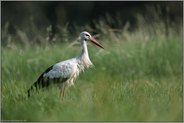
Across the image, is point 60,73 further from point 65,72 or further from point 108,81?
point 108,81

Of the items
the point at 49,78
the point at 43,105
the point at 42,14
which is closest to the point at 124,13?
the point at 42,14

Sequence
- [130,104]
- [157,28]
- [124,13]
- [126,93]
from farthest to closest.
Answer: [124,13]
[157,28]
[126,93]
[130,104]

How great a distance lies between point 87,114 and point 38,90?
4.56 ft

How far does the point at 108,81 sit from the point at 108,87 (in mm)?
814

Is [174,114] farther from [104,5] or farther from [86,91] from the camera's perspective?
[104,5]

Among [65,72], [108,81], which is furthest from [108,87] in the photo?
[65,72]

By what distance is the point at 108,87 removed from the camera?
25.3ft

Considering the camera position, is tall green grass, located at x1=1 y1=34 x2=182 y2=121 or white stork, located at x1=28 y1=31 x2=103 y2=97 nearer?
tall green grass, located at x1=1 y1=34 x2=182 y2=121

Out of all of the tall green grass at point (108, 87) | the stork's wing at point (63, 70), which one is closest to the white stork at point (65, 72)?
the stork's wing at point (63, 70)

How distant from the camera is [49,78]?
29.7 feet

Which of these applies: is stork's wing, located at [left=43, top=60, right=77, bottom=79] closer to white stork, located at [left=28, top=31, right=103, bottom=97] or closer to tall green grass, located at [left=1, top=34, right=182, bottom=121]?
white stork, located at [left=28, top=31, right=103, bottom=97]

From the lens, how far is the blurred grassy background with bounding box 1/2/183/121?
6848 millimetres

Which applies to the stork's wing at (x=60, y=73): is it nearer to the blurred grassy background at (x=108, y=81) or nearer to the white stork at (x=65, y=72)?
the white stork at (x=65, y=72)

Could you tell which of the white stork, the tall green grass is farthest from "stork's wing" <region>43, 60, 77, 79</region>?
the tall green grass
